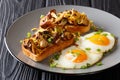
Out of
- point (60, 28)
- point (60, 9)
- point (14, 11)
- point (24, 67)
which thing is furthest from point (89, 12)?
point (24, 67)

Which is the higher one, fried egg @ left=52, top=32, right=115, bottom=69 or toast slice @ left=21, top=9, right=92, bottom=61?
toast slice @ left=21, top=9, right=92, bottom=61

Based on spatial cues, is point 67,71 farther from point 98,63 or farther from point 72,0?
point 72,0

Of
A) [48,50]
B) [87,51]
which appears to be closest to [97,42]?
[87,51]

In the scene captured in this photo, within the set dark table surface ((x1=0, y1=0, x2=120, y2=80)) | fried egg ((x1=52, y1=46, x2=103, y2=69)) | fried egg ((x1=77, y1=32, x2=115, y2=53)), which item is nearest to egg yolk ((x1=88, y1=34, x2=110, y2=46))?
fried egg ((x1=77, y1=32, x2=115, y2=53))

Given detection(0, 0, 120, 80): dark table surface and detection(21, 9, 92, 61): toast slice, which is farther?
detection(21, 9, 92, 61): toast slice

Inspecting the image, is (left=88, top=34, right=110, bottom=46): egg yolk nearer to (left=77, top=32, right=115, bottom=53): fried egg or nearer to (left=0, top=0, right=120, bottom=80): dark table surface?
(left=77, top=32, right=115, bottom=53): fried egg

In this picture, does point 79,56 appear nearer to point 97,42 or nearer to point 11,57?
point 97,42

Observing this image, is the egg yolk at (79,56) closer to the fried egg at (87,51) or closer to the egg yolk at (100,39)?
the fried egg at (87,51)
